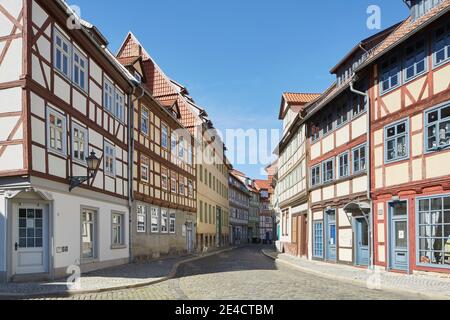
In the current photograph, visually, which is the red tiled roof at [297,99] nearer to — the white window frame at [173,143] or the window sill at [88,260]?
the white window frame at [173,143]

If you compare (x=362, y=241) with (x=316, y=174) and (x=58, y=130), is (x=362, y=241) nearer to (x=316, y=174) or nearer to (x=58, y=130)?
(x=316, y=174)

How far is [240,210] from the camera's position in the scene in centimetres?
7444

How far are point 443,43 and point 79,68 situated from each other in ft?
39.5

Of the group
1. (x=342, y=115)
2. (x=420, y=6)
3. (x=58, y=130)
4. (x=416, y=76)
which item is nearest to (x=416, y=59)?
(x=416, y=76)

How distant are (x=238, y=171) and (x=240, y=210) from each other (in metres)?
18.6

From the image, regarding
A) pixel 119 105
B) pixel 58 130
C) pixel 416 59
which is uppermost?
pixel 416 59

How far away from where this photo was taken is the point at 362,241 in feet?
70.3

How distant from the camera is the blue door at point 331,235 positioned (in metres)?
24.5

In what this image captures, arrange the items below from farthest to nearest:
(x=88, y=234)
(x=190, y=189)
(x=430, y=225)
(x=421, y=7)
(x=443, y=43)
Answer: (x=190, y=189), (x=421, y=7), (x=88, y=234), (x=430, y=225), (x=443, y=43)

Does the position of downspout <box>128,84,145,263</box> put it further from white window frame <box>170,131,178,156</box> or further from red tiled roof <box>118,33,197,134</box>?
red tiled roof <box>118,33,197,134</box>

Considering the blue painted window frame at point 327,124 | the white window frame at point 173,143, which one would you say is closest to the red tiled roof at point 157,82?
the white window frame at point 173,143
